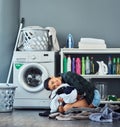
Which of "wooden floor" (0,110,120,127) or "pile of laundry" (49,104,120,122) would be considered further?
"pile of laundry" (49,104,120,122)

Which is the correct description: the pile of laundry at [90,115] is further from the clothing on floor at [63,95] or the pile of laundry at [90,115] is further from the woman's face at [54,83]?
the woman's face at [54,83]

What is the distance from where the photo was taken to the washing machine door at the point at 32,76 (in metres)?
4.98

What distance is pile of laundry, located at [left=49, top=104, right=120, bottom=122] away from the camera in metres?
3.81

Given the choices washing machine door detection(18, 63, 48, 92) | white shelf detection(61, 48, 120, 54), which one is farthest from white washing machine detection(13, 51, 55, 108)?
white shelf detection(61, 48, 120, 54)

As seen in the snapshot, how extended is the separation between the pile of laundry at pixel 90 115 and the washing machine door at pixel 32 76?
2.97ft

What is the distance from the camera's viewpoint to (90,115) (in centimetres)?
395

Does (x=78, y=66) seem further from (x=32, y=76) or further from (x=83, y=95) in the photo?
(x=83, y=95)

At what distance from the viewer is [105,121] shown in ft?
12.3

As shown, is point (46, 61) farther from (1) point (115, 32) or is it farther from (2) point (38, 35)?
(1) point (115, 32)

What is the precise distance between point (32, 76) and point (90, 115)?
1.44 m

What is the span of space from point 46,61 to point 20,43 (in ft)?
1.84

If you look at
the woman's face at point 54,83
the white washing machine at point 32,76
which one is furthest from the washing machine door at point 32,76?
the woman's face at point 54,83

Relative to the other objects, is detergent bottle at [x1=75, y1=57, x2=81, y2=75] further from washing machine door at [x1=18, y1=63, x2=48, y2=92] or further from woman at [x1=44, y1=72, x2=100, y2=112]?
woman at [x1=44, y1=72, x2=100, y2=112]

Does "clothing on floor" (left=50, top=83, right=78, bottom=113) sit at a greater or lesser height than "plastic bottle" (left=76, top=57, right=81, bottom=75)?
lesser
